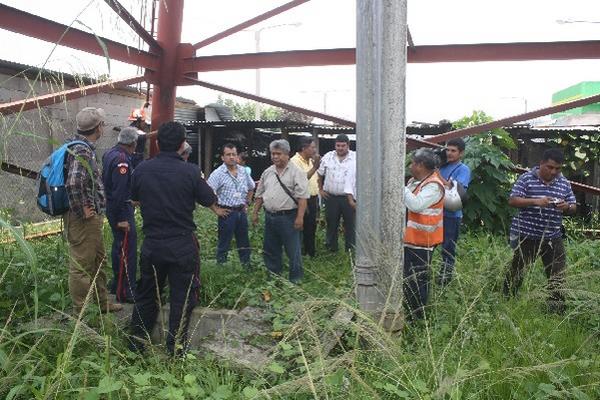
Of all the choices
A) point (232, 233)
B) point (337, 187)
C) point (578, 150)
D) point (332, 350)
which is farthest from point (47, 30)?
point (578, 150)

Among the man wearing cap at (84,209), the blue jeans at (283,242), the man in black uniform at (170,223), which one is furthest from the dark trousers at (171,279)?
the blue jeans at (283,242)

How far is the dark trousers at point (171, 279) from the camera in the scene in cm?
354

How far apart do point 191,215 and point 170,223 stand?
17cm

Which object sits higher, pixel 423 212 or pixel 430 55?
pixel 430 55

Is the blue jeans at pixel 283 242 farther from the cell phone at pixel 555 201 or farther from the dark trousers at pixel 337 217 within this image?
the cell phone at pixel 555 201

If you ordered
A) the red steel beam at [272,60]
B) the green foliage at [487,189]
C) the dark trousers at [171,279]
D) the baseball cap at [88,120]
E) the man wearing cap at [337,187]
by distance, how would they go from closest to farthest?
the dark trousers at [171,279], the baseball cap at [88,120], the red steel beam at [272,60], the man wearing cap at [337,187], the green foliage at [487,189]

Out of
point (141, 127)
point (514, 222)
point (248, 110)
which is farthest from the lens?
point (248, 110)

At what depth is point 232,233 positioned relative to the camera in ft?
18.9

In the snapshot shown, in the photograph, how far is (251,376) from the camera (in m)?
3.08

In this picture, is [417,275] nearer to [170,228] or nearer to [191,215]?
[191,215]

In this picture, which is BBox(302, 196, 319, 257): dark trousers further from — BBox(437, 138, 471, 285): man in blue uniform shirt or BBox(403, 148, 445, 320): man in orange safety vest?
BBox(403, 148, 445, 320): man in orange safety vest

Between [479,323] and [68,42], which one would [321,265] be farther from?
[68,42]

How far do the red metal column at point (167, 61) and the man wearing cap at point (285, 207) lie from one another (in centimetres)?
120

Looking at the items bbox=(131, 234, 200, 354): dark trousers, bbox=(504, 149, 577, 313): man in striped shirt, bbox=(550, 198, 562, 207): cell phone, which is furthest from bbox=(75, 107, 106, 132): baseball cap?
bbox=(550, 198, 562, 207): cell phone
